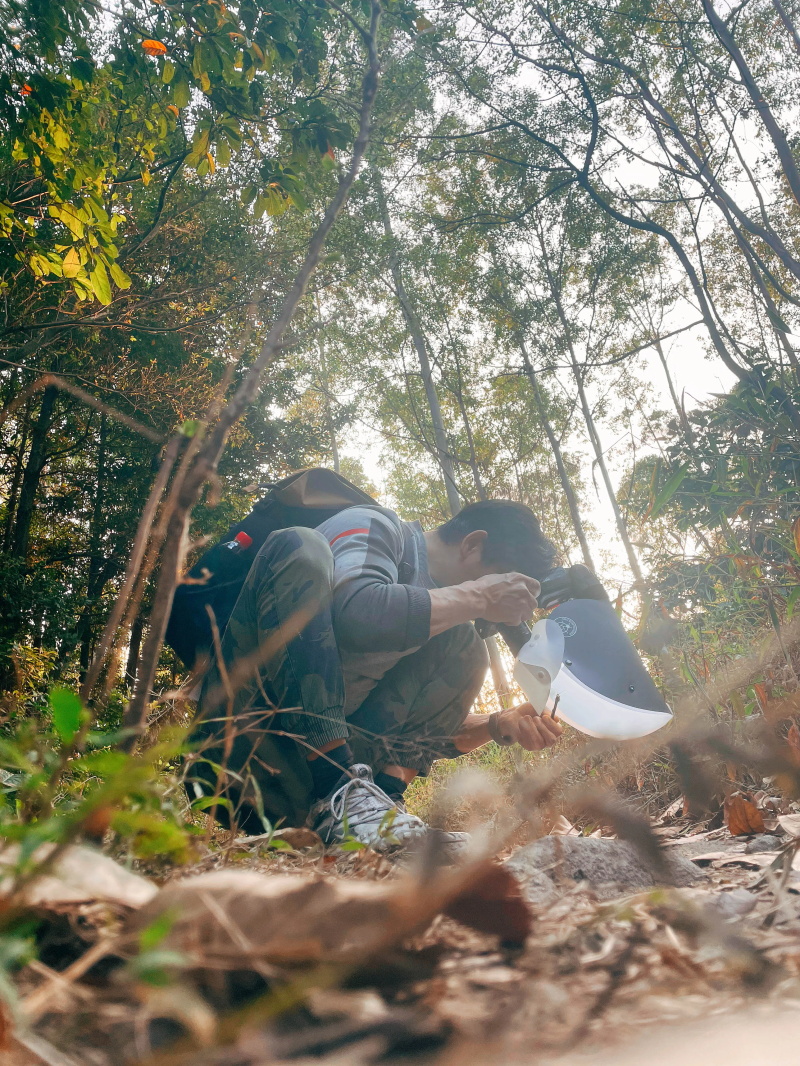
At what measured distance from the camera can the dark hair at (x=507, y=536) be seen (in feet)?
8.77

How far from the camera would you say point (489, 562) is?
2680 mm

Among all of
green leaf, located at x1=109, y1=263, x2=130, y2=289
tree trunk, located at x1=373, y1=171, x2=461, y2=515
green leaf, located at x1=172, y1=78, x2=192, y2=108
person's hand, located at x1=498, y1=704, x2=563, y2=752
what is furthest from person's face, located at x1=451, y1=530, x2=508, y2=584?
tree trunk, located at x1=373, y1=171, x2=461, y2=515

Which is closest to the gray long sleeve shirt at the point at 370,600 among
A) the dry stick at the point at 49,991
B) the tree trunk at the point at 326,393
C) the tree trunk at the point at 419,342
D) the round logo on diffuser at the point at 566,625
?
the round logo on diffuser at the point at 566,625

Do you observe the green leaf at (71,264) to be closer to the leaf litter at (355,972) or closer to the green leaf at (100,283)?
the green leaf at (100,283)

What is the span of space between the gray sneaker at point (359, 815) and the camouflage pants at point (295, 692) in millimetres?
104

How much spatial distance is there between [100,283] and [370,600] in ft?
6.24

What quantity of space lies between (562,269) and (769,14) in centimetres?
469

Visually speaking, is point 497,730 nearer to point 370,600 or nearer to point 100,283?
point 370,600

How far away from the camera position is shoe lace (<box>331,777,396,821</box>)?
1.45m

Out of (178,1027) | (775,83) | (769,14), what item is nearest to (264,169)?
(178,1027)

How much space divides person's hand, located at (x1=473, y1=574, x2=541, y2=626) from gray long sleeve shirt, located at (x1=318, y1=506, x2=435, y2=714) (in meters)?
0.27

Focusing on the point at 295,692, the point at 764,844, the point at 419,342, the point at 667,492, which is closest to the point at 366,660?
the point at 295,692

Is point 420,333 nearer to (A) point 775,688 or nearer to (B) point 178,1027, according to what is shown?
(A) point 775,688

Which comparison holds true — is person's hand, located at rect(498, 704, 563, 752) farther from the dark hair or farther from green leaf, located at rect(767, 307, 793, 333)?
green leaf, located at rect(767, 307, 793, 333)
